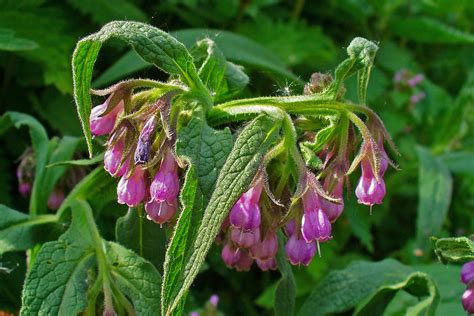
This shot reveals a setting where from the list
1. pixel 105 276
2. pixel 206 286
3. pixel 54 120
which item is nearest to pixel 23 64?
pixel 54 120

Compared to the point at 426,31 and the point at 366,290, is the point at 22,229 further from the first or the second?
the point at 426,31

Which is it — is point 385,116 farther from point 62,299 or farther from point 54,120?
point 62,299

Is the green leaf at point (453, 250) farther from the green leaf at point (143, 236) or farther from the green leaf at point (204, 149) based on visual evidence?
the green leaf at point (143, 236)

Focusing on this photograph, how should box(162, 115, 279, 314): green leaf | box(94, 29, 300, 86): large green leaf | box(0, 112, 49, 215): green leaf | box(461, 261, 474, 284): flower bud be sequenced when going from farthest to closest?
1. box(94, 29, 300, 86): large green leaf
2. box(0, 112, 49, 215): green leaf
3. box(461, 261, 474, 284): flower bud
4. box(162, 115, 279, 314): green leaf

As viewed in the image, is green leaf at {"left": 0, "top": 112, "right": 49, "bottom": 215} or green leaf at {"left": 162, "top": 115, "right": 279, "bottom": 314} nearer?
green leaf at {"left": 162, "top": 115, "right": 279, "bottom": 314}

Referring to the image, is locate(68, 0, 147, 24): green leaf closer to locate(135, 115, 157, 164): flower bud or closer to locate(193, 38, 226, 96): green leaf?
locate(193, 38, 226, 96): green leaf

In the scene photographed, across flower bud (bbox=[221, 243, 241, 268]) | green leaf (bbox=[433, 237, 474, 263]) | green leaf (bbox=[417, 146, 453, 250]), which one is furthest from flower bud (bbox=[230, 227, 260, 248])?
green leaf (bbox=[417, 146, 453, 250])

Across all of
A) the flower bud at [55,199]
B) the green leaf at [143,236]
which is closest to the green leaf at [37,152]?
the flower bud at [55,199]
